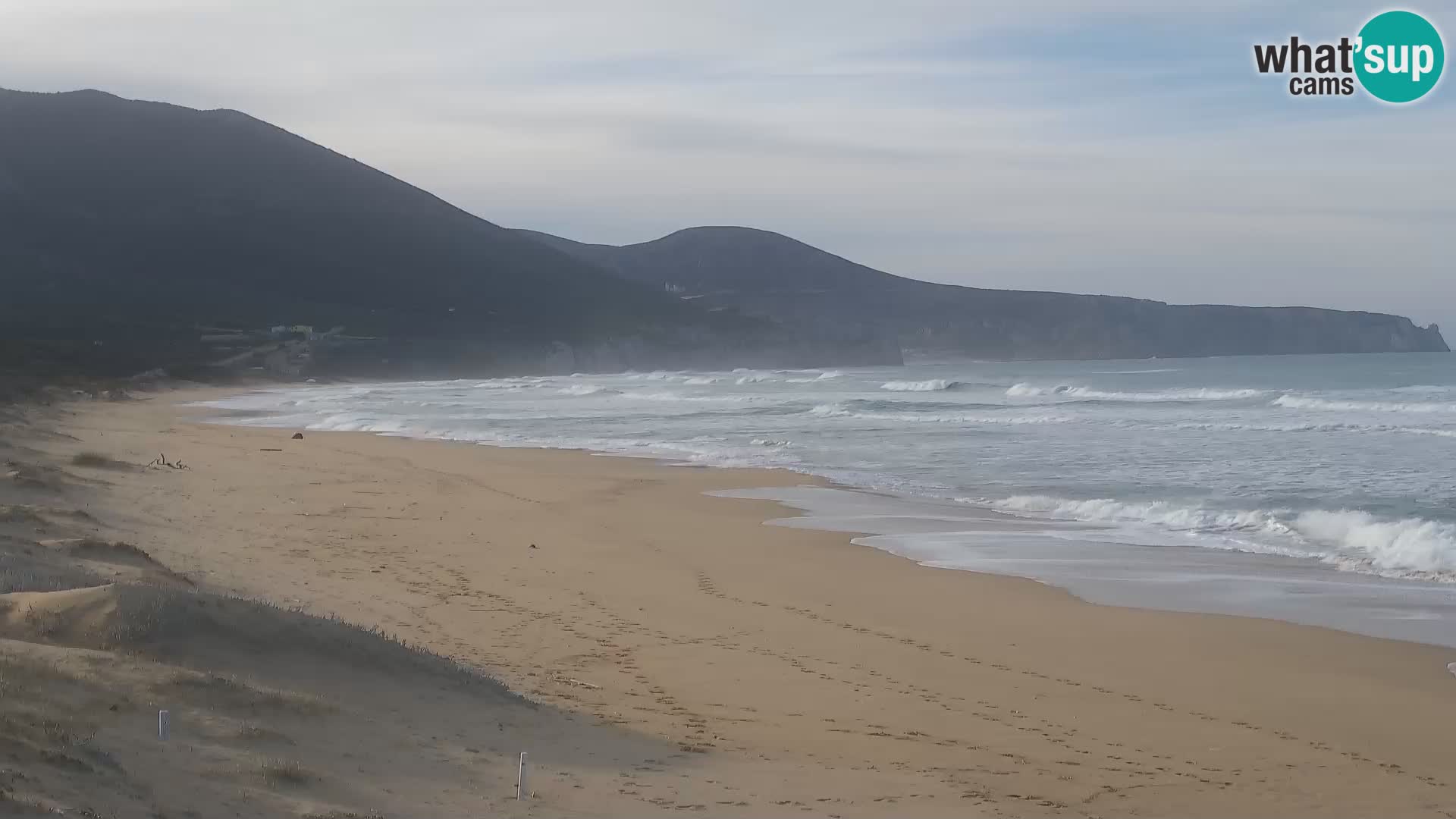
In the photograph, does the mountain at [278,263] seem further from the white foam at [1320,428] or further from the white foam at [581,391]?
the white foam at [1320,428]

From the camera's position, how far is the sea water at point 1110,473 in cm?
1108

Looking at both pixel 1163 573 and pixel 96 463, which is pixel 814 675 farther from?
pixel 96 463

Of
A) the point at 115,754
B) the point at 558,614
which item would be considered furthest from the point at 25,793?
the point at 558,614

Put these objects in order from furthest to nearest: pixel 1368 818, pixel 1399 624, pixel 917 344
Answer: pixel 917 344
pixel 1399 624
pixel 1368 818

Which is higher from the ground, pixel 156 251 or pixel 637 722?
pixel 156 251

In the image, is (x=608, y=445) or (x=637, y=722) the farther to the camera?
(x=608, y=445)

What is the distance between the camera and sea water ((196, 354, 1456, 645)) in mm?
11077

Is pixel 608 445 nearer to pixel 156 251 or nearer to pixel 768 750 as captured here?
pixel 768 750

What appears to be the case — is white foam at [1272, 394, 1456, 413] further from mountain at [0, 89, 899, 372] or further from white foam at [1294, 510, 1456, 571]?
mountain at [0, 89, 899, 372]

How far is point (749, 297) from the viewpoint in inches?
6673

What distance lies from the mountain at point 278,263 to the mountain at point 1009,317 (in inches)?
841

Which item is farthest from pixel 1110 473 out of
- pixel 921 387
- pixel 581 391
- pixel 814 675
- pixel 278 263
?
pixel 278 263

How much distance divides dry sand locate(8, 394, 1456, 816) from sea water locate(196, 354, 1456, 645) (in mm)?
1210

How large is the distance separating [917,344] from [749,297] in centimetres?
3092
